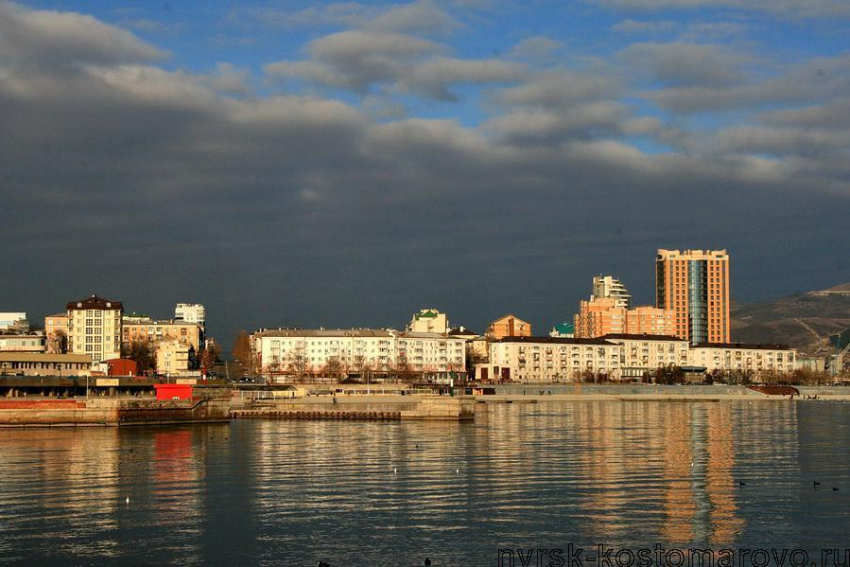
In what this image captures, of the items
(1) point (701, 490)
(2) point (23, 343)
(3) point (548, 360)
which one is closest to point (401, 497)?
(1) point (701, 490)

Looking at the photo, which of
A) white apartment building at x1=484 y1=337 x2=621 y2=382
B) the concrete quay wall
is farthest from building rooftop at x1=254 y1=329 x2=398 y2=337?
the concrete quay wall

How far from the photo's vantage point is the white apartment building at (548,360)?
191375mm

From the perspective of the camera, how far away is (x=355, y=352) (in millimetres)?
184625

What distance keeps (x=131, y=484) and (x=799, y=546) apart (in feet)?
80.6

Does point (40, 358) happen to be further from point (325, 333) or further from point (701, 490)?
point (701, 490)

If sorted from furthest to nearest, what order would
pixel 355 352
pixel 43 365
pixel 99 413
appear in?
pixel 355 352 → pixel 43 365 → pixel 99 413

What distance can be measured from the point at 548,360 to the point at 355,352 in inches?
1466

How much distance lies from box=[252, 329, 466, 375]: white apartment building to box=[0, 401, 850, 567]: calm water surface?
380ft

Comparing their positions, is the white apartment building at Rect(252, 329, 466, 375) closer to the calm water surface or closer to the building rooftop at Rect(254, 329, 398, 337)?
the building rooftop at Rect(254, 329, 398, 337)

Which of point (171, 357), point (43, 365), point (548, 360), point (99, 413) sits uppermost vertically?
point (171, 357)

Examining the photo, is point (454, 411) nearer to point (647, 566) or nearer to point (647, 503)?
point (647, 503)

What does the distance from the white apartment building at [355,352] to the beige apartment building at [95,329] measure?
2806 centimetres

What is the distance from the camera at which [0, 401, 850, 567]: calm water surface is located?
91.1 feet

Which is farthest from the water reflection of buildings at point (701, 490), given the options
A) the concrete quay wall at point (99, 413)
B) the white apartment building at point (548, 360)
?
the white apartment building at point (548, 360)
